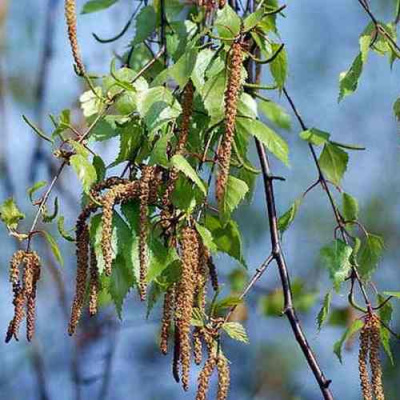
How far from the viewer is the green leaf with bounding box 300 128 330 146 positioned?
1.27 meters

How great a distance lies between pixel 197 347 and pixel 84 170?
0.19m

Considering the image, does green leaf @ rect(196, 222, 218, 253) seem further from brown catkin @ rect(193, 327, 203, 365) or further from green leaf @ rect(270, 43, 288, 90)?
green leaf @ rect(270, 43, 288, 90)

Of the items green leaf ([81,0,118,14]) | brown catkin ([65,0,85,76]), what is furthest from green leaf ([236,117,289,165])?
green leaf ([81,0,118,14])

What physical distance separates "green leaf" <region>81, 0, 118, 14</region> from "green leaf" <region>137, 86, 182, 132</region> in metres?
0.49

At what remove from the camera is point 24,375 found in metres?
3.61

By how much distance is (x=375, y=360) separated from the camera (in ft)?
3.66

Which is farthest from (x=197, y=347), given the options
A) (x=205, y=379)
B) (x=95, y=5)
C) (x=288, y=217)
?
(x=95, y=5)

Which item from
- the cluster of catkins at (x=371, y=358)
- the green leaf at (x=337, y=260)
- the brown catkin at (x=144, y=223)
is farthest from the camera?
the green leaf at (x=337, y=260)

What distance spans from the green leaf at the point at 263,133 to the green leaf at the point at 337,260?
117mm

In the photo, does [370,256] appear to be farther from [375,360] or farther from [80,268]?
[80,268]

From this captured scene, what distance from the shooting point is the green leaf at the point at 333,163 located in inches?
51.2

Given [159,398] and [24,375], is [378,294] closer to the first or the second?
[24,375]

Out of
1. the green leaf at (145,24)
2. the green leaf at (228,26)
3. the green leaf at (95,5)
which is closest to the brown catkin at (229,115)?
the green leaf at (228,26)

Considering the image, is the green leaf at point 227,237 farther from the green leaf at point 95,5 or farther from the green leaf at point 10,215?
the green leaf at point 95,5
